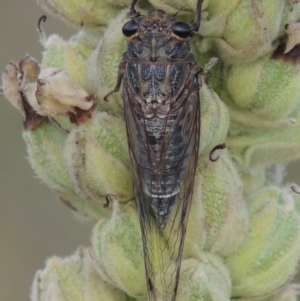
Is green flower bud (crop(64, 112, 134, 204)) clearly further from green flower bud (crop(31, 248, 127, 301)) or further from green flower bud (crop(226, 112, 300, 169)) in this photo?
green flower bud (crop(226, 112, 300, 169))

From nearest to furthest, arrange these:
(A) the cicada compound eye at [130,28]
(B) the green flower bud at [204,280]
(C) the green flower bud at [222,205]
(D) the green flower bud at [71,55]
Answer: (B) the green flower bud at [204,280], (C) the green flower bud at [222,205], (A) the cicada compound eye at [130,28], (D) the green flower bud at [71,55]

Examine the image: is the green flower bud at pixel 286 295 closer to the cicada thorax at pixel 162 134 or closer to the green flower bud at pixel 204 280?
the green flower bud at pixel 204 280

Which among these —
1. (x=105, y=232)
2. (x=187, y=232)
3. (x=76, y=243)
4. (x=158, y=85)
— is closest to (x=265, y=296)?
(x=187, y=232)

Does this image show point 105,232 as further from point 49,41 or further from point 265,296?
point 49,41

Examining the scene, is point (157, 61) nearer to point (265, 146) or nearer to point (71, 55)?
point (71, 55)

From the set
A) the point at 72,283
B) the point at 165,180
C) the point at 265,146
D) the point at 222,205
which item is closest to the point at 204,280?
the point at 222,205

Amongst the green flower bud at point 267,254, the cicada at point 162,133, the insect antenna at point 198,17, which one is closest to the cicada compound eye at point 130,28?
the cicada at point 162,133
